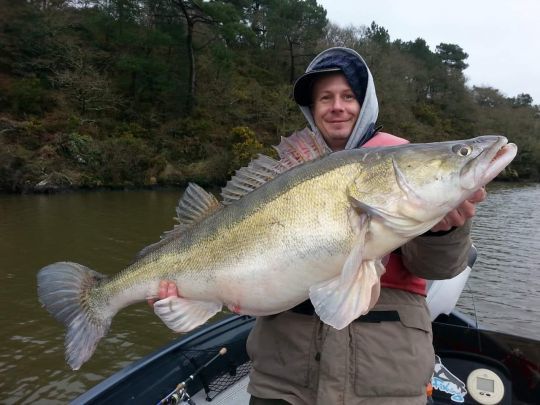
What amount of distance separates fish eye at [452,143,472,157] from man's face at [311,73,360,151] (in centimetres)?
78

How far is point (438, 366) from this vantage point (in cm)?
429

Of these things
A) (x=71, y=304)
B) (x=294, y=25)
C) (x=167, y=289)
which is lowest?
(x=71, y=304)

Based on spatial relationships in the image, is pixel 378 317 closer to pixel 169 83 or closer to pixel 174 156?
pixel 174 156

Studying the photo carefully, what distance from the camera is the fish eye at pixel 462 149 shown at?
2031 mm

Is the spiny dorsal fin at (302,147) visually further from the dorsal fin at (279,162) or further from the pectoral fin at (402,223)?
the pectoral fin at (402,223)

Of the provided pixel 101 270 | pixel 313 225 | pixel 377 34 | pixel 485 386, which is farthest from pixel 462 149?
pixel 377 34

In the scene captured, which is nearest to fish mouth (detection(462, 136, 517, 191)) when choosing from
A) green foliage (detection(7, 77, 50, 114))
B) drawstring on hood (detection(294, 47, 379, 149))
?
drawstring on hood (detection(294, 47, 379, 149))

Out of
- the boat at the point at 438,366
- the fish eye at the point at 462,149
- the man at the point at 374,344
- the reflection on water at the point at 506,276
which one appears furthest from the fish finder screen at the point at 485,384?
the fish eye at the point at 462,149

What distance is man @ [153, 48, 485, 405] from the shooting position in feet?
6.73

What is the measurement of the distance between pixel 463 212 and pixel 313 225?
69 cm

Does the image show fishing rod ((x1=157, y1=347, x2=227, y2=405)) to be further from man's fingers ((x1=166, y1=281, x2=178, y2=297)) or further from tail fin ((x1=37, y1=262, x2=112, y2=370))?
man's fingers ((x1=166, y1=281, x2=178, y2=297))

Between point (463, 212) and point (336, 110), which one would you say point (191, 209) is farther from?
point (463, 212)

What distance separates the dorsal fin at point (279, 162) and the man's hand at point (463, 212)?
68 cm

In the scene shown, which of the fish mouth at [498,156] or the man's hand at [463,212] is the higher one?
the fish mouth at [498,156]
